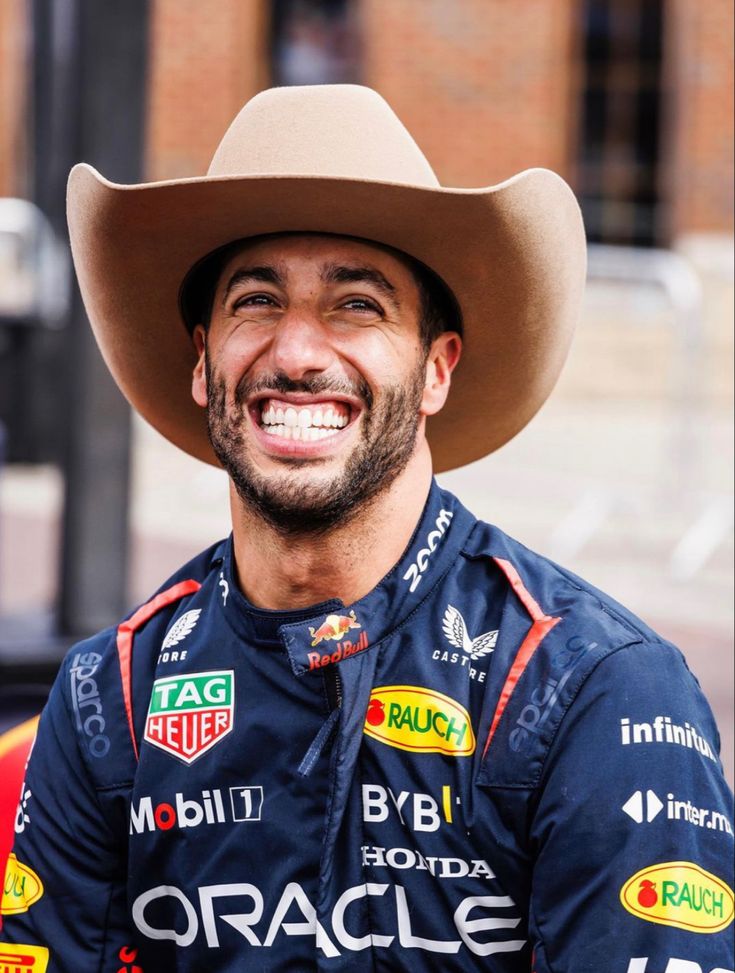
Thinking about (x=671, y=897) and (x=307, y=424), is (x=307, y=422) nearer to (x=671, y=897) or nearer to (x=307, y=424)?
(x=307, y=424)

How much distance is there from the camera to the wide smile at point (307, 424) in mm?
1996

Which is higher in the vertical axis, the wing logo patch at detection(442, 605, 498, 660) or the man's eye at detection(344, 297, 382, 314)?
the man's eye at detection(344, 297, 382, 314)

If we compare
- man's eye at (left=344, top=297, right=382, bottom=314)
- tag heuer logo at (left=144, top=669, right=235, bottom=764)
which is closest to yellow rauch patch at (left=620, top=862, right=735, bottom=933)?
tag heuer logo at (left=144, top=669, right=235, bottom=764)

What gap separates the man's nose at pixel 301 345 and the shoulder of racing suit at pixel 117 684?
1.25ft

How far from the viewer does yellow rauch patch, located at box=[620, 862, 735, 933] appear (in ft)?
5.73

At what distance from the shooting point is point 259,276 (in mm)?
2051

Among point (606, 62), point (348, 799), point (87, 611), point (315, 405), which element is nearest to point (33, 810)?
point (348, 799)

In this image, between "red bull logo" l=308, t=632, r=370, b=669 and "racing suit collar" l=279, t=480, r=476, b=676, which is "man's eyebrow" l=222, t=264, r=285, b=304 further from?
"red bull logo" l=308, t=632, r=370, b=669

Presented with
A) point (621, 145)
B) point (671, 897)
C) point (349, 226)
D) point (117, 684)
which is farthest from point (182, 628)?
point (621, 145)

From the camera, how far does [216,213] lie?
2.06 m

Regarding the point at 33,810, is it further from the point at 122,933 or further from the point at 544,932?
the point at 544,932

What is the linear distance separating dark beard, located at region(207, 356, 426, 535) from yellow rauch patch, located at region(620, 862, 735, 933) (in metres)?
0.60

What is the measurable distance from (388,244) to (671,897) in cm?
93

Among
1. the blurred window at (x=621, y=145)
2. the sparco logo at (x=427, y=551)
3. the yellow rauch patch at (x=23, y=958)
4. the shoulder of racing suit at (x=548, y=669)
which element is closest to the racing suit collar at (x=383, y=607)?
the sparco logo at (x=427, y=551)
